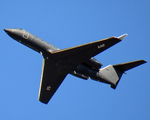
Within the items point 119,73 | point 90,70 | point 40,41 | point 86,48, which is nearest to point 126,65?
point 119,73

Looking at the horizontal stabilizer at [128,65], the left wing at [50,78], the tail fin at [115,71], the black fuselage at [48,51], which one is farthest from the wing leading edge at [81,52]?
the horizontal stabilizer at [128,65]

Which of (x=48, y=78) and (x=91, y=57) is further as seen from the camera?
(x=48, y=78)

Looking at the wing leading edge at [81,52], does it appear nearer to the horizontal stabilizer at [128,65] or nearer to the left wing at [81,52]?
the left wing at [81,52]

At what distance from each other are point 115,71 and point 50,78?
9.63 meters

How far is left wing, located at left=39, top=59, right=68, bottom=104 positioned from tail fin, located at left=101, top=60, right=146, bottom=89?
601cm

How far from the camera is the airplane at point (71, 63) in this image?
1168 inches

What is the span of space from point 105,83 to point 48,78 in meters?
8.27

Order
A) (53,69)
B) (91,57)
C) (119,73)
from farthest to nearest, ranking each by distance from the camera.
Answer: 1. (119,73)
2. (53,69)
3. (91,57)

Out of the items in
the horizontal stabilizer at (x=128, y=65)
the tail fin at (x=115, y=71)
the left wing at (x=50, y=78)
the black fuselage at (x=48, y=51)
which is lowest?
the left wing at (x=50, y=78)

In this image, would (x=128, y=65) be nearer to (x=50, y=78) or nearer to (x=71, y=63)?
(x=71, y=63)

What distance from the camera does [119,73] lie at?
1422 inches

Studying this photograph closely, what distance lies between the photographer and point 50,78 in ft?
116

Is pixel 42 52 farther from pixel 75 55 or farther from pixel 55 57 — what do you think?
pixel 75 55

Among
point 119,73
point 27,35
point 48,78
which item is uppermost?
point 119,73
